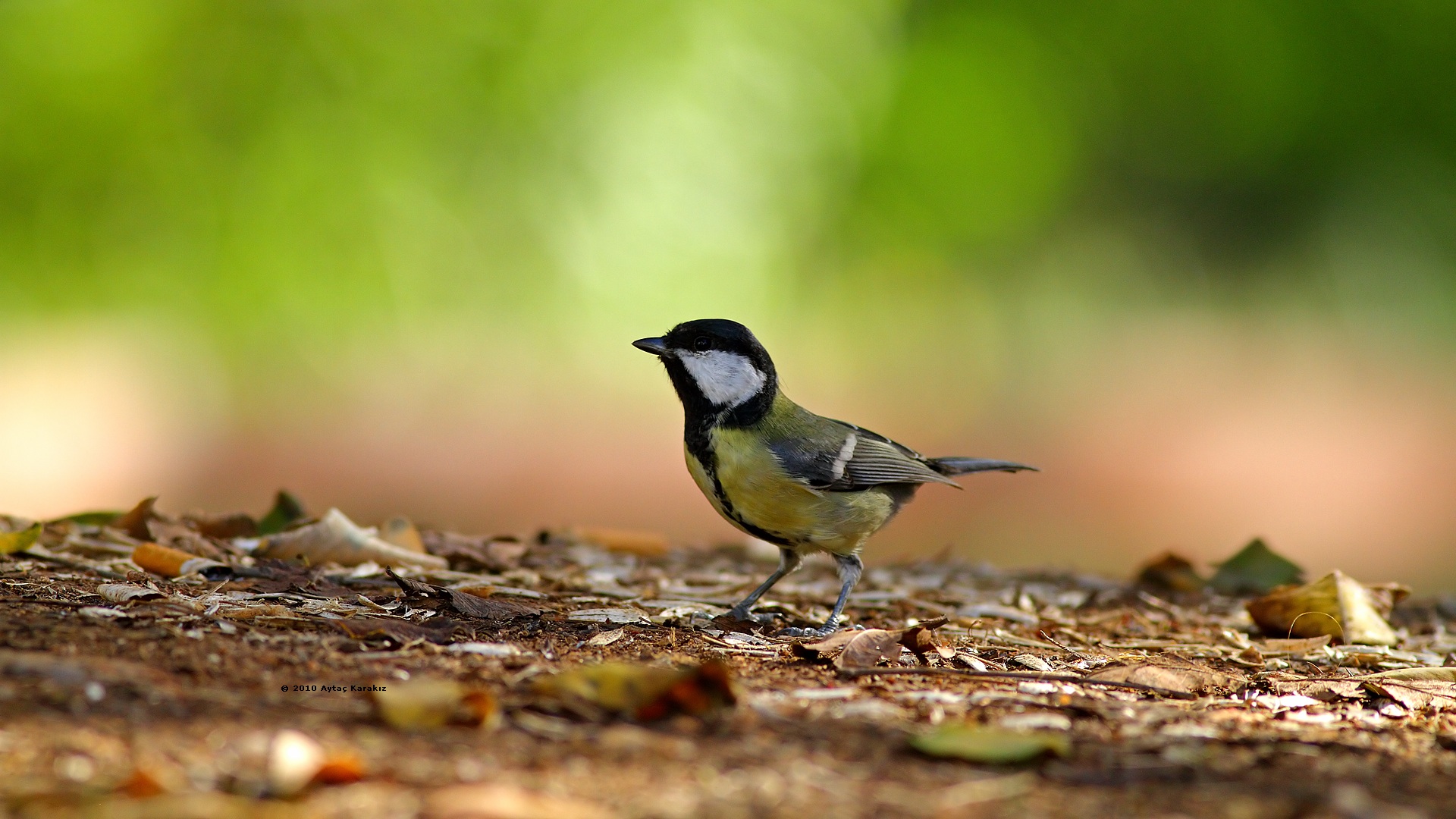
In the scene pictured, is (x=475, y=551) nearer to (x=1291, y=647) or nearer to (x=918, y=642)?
(x=918, y=642)

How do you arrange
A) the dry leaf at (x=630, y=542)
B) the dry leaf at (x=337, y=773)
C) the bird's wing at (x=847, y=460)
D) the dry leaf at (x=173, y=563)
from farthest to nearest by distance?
the dry leaf at (x=630, y=542), the bird's wing at (x=847, y=460), the dry leaf at (x=173, y=563), the dry leaf at (x=337, y=773)

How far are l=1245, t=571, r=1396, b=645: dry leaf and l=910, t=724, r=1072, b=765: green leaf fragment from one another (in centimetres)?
191

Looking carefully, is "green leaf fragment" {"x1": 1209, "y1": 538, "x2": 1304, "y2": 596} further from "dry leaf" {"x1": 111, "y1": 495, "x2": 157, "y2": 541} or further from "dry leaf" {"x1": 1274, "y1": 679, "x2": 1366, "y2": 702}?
"dry leaf" {"x1": 111, "y1": 495, "x2": 157, "y2": 541}

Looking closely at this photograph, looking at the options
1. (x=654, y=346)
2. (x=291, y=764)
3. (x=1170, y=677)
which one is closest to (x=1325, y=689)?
(x=1170, y=677)

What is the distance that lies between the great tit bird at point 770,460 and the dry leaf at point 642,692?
1471 mm

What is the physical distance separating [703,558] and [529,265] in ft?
22.7

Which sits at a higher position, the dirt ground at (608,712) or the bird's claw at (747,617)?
the bird's claw at (747,617)

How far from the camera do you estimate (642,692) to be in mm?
2035

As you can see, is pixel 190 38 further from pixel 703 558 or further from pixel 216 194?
pixel 703 558

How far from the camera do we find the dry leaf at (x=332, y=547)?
11.8ft

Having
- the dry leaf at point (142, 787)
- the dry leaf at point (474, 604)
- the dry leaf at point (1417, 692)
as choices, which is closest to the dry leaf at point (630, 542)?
the dry leaf at point (474, 604)

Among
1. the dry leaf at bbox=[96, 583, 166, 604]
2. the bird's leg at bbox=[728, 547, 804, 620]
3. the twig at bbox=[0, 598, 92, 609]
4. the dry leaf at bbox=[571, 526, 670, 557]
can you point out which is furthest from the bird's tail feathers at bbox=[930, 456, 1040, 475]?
the twig at bbox=[0, 598, 92, 609]

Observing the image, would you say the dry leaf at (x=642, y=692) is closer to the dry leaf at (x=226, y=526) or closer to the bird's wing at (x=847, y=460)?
the bird's wing at (x=847, y=460)

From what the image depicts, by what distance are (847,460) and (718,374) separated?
0.50m
